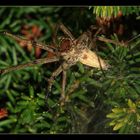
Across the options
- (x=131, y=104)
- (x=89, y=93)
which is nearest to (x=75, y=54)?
(x=89, y=93)

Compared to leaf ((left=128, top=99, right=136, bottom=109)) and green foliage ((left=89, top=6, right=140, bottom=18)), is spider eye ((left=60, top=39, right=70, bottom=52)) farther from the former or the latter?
leaf ((left=128, top=99, right=136, bottom=109))

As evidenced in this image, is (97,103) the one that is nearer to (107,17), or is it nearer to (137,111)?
(137,111)

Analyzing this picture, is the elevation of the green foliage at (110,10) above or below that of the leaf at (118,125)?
above

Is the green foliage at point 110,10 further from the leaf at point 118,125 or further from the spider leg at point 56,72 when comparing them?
the leaf at point 118,125

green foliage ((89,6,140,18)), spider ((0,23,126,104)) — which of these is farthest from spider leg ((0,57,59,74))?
green foliage ((89,6,140,18))

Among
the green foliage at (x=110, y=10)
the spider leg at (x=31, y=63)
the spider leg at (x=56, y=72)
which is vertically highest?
the green foliage at (x=110, y=10)

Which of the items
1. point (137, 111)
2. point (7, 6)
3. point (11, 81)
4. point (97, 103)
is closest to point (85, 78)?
point (97, 103)

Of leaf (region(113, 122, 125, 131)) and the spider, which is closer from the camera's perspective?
leaf (region(113, 122, 125, 131))

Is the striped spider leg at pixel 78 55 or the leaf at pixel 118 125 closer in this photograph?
the leaf at pixel 118 125

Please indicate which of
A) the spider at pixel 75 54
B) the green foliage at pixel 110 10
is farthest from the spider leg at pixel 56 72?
the green foliage at pixel 110 10
